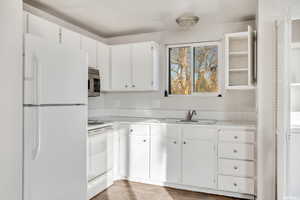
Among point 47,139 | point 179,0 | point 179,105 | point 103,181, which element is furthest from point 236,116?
point 47,139

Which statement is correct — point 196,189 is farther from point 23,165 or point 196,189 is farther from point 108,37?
point 108,37

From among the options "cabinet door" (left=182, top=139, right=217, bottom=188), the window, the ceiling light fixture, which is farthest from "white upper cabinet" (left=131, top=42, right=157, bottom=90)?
"cabinet door" (left=182, top=139, right=217, bottom=188)

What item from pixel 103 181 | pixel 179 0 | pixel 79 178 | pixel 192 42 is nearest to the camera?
pixel 79 178

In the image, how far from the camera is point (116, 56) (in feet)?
12.1

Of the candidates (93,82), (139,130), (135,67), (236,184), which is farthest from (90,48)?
(236,184)

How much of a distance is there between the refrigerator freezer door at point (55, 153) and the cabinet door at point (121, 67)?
55.7 inches

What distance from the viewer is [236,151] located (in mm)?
2699

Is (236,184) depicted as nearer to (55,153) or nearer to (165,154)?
(165,154)

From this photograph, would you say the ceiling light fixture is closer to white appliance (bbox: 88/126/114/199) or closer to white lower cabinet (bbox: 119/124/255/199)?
white lower cabinet (bbox: 119/124/255/199)

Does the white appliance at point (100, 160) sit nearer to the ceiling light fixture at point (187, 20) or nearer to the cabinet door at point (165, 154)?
the cabinet door at point (165, 154)

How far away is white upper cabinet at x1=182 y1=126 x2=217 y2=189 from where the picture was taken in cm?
281

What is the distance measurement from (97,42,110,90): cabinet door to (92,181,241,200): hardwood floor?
5.30 ft

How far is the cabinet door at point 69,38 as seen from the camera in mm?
2739

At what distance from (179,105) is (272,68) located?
5.13 feet
